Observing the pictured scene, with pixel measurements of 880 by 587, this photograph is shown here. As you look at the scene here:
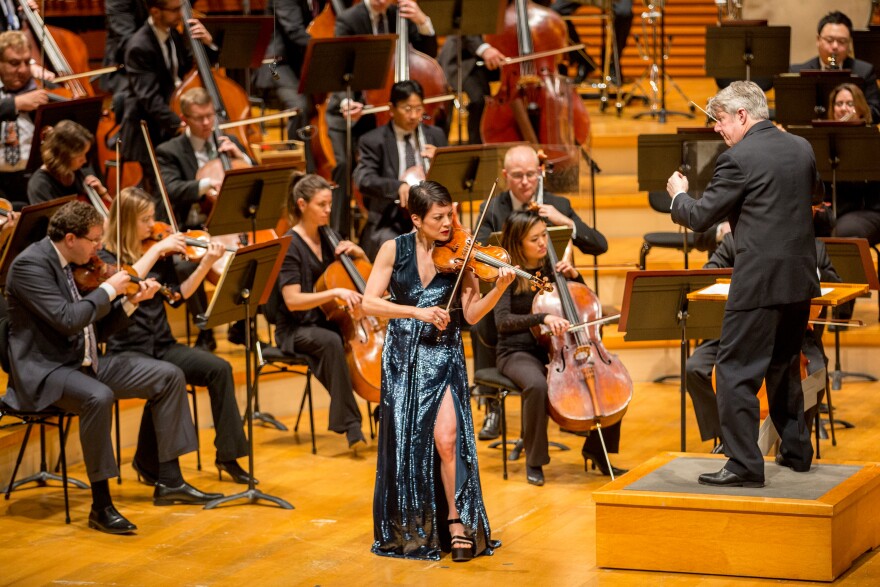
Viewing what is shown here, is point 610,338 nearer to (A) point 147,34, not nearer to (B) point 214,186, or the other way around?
(B) point 214,186

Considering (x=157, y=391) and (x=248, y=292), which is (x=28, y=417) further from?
(x=248, y=292)

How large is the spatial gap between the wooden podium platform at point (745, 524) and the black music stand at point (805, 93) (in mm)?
2880

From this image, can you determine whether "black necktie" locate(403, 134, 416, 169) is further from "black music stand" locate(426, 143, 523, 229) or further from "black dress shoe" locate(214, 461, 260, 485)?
"black dress shoe" locate(214, 461, 260, 485)

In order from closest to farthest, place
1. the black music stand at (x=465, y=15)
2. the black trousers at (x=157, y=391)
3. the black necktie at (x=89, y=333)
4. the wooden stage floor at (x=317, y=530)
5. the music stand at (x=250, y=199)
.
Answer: the wooden stage floor at (x=317, y=530) < the black necktie at (x=89, y=333) < the black trousers at (x=157, y=391) < the music stand at (x=250, y=199) < the black music stand at (x=465, y=15)

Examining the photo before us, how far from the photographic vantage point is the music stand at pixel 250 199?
18.0 ft

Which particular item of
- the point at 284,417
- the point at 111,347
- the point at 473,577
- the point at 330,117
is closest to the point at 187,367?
the point at 111,347

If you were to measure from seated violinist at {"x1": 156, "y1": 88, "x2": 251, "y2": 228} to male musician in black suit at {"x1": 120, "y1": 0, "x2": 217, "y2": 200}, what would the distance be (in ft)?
1.30

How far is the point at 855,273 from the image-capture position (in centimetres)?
525

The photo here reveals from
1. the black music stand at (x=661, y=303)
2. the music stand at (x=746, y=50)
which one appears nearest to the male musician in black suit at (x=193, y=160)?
the black music stand at (x=661, y=303)

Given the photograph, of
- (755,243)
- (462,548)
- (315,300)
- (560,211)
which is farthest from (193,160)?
(755,243)

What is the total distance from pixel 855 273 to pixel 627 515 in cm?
165

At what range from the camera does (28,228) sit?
17.0 ft

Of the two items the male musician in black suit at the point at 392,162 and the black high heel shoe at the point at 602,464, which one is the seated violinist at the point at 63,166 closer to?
the male musician in black suit at the point at 392,162

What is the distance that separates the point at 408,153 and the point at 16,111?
177 cm
